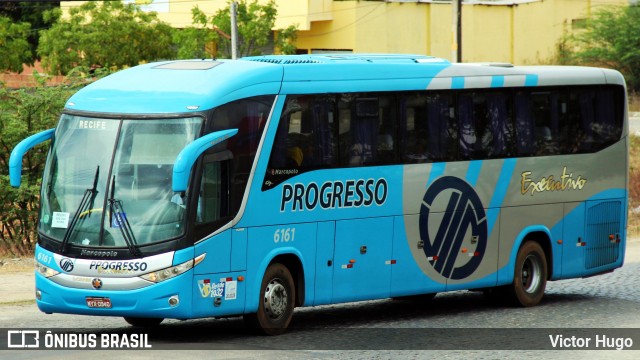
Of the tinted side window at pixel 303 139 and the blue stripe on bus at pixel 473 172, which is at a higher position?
the tinted side window at pixel 303 139

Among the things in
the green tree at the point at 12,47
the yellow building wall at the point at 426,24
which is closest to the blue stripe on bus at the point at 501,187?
the yellow building wall at the point at 426,24

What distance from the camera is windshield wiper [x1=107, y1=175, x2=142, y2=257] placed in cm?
1359

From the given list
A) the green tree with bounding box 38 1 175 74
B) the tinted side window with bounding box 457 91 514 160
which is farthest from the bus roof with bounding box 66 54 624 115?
the green tree with bounding box 38 1 175 74

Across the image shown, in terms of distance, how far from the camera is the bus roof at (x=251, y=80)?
1422cm

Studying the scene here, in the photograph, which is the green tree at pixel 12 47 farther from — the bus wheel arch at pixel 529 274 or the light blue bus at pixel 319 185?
the bus wheel arch at pixel 529 274

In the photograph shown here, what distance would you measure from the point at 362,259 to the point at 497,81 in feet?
12.2

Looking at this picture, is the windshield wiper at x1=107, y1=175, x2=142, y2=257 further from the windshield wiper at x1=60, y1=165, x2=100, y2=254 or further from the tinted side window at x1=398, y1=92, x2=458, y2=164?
the tinted side window at x1=398, y1=92, x2=458, y2=164

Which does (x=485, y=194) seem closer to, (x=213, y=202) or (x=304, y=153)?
(x=304, y=153)

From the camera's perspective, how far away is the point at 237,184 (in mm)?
14289

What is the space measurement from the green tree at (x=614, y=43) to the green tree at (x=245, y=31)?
56.2 ft

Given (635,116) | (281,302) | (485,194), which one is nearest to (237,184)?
(281,302)

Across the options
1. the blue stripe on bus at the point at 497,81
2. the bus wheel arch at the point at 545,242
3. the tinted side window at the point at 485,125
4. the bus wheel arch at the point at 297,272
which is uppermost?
the blue stripe on bus at the point at 497,81

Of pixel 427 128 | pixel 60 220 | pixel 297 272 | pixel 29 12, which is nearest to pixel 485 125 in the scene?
pixel 427 128

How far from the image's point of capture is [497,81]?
18.1 m
